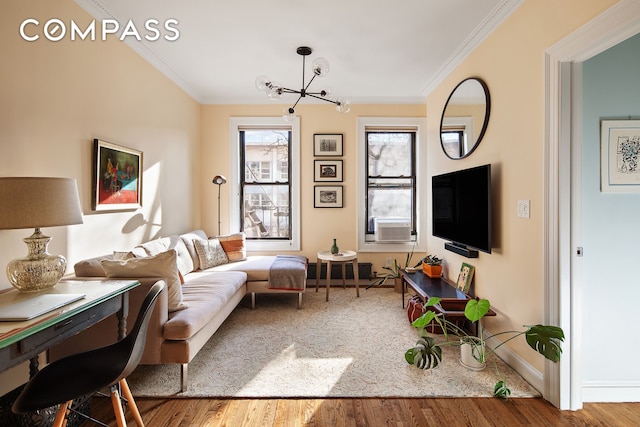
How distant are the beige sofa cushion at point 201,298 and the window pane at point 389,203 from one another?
217 cm

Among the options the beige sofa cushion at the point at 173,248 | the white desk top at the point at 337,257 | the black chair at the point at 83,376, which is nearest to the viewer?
the black chair at the point at 83,376

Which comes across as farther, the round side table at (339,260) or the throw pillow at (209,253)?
the round side table at (339,260)

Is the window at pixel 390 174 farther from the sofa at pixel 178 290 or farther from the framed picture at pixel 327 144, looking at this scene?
the sofa at pixel 178 290

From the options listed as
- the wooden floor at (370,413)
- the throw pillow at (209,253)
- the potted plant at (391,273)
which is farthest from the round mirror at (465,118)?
the throw pillow at (209,253)

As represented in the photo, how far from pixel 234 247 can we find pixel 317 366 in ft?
7.06

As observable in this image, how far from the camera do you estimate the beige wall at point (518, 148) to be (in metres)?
1.99

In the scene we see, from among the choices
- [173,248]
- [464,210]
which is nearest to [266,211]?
[173,248]

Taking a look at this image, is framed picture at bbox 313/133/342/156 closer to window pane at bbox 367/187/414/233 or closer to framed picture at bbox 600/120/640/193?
window pane at bbox 367/187/414/233

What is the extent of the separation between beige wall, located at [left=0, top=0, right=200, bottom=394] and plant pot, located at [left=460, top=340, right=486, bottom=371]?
2.96m

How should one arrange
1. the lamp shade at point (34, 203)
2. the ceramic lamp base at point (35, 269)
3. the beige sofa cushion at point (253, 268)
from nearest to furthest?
the lamp shade at point (34, 203), the ceramic lamp base at point (35, 269), the beige sofa cushion at point (253, 268)

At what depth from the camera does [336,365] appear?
2334 millimetres

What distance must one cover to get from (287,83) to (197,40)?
1.25m

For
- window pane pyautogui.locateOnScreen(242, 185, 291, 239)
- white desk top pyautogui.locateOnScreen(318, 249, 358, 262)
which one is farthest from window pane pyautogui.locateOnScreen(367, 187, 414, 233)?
window pane pyautogui.locateOnScreen(242, 185, 291, 239)

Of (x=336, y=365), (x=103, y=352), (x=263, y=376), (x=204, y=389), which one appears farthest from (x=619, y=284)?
(x=103, y=352)
